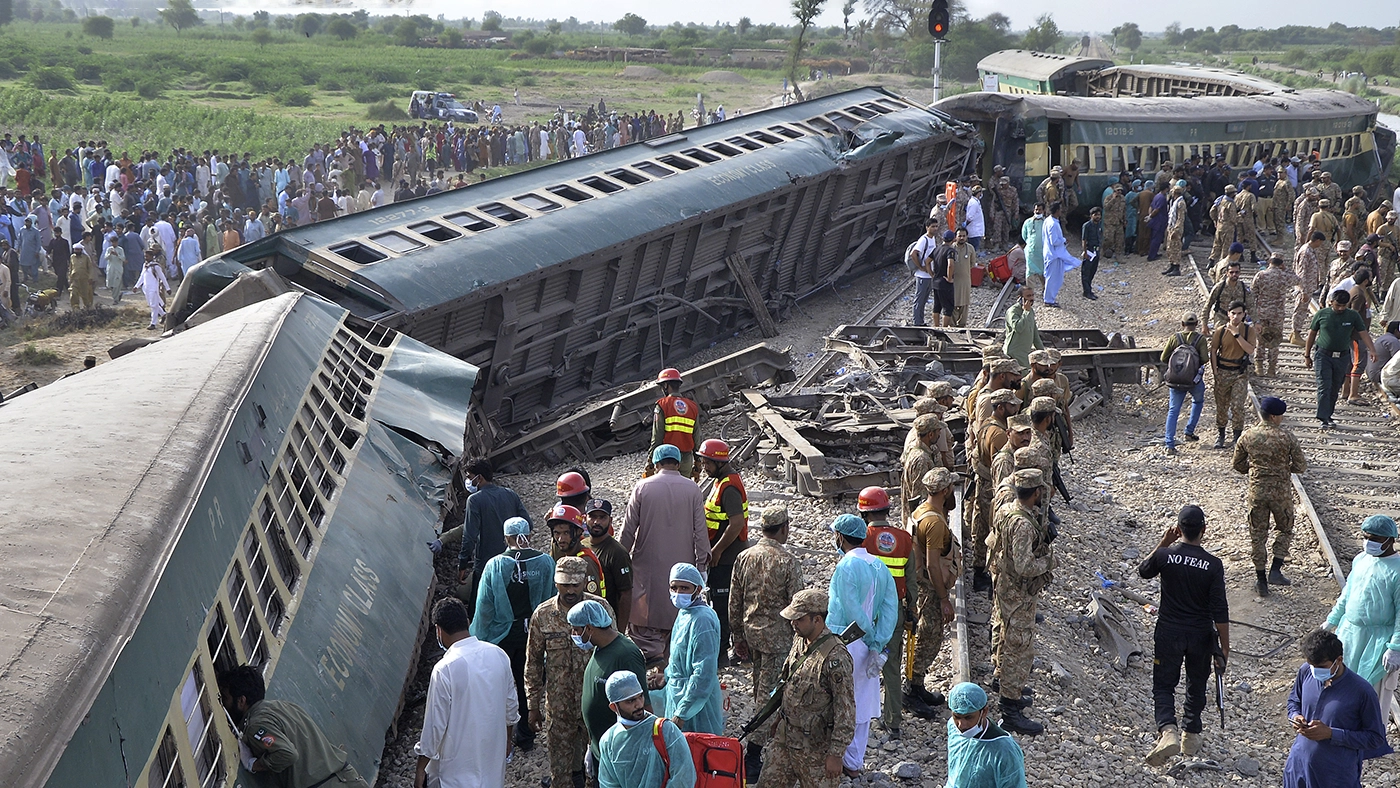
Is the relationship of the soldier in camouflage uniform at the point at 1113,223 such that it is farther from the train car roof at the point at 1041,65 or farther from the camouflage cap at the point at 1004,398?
the camouflage cap at the point at 1004,398

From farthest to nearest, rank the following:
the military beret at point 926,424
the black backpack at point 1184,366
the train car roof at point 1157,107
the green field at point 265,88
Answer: the green field at point 265,88
the train car roof at point 1157,107
the black backpack at point 1184,366
the military beret at point 926,424

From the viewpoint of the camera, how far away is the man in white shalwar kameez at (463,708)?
5551 mm

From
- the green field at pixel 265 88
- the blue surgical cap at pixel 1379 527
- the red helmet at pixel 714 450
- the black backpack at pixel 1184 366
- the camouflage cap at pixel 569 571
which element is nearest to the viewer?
the camouflage cap at pixel 569 571

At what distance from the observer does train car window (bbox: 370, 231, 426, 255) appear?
13.0 meters

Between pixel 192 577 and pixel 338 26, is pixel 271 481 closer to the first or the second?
pixel 192 577

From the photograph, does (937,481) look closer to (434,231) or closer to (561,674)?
(561,674)

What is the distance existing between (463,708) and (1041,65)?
31.5 m

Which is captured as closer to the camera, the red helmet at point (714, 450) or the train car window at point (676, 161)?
the red helmet at point (714, 450)

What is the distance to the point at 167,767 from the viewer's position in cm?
434

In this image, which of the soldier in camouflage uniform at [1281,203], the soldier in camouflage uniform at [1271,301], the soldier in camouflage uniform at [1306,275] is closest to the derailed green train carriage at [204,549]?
the soldier in camouflage uniform at [1271,301]

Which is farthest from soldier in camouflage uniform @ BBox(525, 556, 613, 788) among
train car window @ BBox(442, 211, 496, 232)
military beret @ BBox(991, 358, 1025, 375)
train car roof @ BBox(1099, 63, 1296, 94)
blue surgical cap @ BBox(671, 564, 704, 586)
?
train car roof @ BBox(1099, 63, 1296, 94)

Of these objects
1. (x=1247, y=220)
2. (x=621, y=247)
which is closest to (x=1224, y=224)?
Answer: (x=1247, y=220)

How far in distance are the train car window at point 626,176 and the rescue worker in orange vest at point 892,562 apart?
998 centimetres

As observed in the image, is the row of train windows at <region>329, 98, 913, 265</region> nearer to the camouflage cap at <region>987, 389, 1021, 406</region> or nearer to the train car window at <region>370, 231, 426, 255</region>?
the train car window at <region>370, 231, 426, 255</region>
